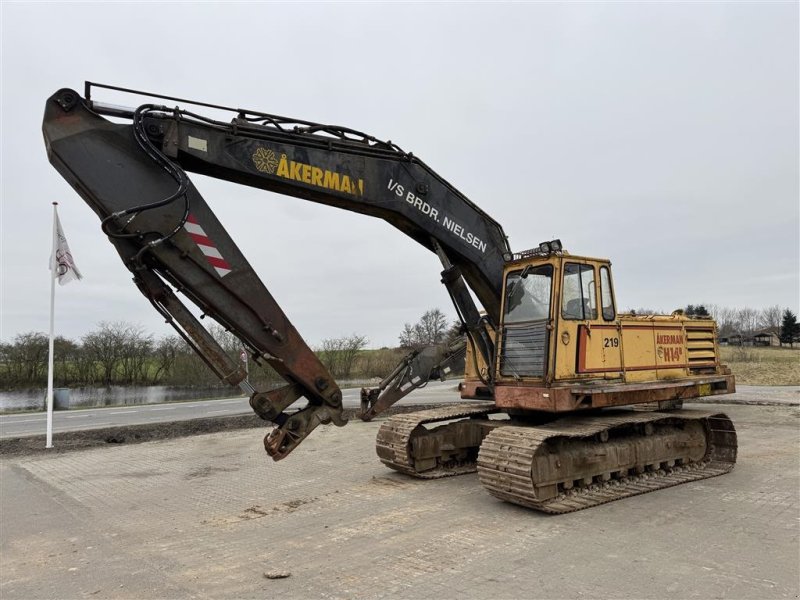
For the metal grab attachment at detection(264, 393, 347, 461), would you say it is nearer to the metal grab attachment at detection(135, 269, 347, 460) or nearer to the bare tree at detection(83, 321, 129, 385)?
the metal grab attachment at detection(135, 269, 347, 460)

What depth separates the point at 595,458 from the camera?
24.3 feet

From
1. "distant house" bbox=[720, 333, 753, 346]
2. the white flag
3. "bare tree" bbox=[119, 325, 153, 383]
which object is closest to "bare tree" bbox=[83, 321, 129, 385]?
"bare tree" bbox=[119, 325, 153, 383]

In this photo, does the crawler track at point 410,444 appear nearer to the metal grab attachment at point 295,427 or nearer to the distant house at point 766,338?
the metal grab attachment at point 295,427

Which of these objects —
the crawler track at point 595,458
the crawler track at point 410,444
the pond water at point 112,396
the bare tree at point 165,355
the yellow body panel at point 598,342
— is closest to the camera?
the crawler track at point 595,458

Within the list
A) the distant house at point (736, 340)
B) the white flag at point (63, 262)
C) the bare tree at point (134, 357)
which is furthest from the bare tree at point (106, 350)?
the distant house at point (736, 340)

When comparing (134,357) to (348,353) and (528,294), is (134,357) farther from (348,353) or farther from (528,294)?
(528,294)

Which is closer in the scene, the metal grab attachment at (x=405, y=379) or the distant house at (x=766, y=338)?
the metal grab attachment at (x=405, y=379)

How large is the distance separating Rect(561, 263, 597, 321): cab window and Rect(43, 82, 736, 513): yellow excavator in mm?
21

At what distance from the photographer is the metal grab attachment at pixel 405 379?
29.9 ft

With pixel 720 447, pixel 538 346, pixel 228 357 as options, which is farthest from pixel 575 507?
pixel 228 357

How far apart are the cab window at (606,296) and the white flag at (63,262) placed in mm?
11392

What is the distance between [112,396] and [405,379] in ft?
82.8

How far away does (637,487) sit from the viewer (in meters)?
7.61

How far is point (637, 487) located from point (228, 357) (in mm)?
5711
